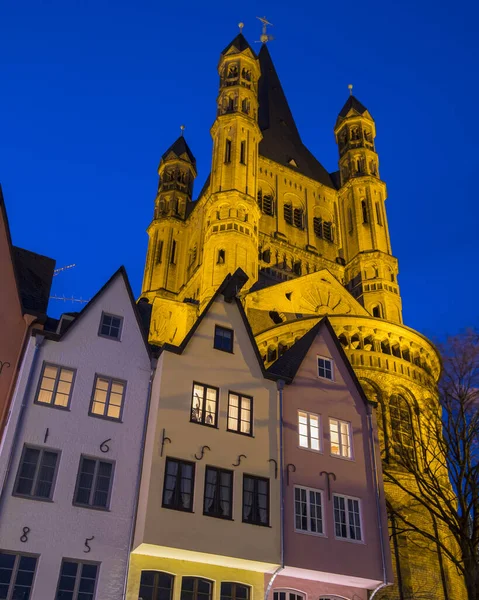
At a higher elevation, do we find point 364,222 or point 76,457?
point 364,222

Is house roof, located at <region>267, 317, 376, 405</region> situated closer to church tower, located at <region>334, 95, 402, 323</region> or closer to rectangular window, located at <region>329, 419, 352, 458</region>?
rectangular window, located at <region>329, 419, 352, 458</region>

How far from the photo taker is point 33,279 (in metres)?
22.5

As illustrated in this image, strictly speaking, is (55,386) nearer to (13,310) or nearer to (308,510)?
(13,310)

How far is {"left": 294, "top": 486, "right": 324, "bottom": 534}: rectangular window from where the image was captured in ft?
62.2

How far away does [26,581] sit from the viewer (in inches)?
602

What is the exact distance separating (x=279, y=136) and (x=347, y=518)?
6109 centimetres

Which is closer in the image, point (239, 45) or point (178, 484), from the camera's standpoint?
point (178, 484)

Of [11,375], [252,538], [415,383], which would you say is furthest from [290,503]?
[415,383]

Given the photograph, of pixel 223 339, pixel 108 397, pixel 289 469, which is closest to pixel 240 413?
pixel 289 469

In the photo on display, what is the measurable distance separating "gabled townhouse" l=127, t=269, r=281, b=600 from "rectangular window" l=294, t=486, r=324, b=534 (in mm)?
717

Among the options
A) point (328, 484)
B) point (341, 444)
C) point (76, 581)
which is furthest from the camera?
point (341, 444)

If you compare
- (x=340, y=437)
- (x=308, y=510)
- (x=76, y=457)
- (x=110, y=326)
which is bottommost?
(x=308, y=510)

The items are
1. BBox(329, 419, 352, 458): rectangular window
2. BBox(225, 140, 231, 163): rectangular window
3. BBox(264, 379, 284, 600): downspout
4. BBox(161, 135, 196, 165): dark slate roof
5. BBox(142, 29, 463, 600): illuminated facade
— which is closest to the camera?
BBox(264, 379, 284, 600): downspout

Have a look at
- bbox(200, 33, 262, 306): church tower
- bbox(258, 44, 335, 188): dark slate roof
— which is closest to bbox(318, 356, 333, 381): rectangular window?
bbox(200, 33, 262, 306): church tower
